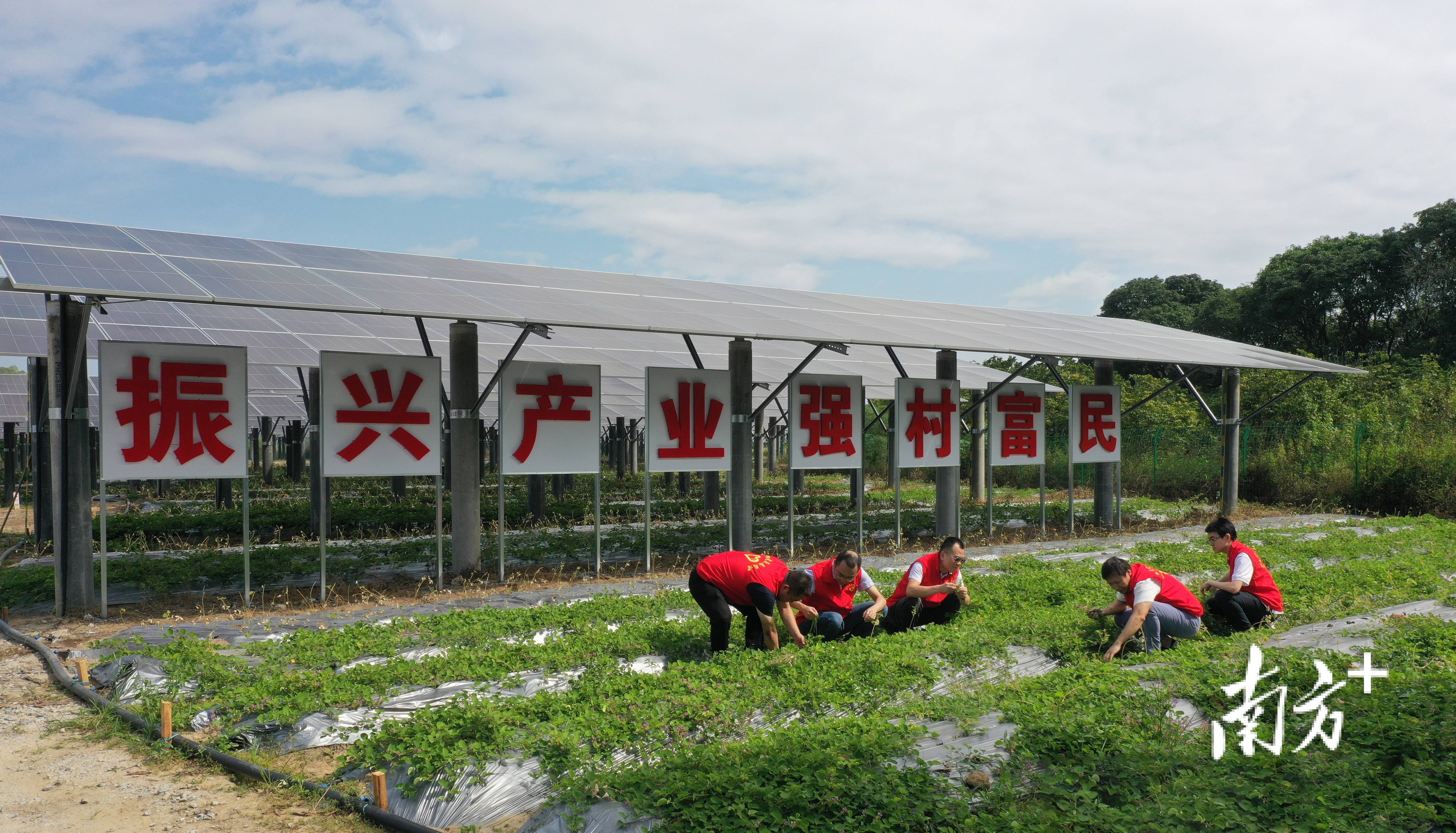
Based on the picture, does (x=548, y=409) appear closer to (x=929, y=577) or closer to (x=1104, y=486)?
(x=929, y=577)

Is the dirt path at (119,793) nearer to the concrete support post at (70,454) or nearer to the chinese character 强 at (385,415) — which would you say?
the concrete support post at (70,454)

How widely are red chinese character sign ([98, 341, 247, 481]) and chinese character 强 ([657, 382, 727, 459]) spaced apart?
190 inches

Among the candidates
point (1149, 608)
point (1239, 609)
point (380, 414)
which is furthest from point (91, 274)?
point (1239, 609)

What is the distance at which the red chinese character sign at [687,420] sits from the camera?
40.0ft

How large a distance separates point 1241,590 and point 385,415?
28.1ft

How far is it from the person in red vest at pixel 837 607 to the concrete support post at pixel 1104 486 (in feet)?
35.4

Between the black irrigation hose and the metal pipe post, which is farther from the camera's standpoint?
the metal pipe post

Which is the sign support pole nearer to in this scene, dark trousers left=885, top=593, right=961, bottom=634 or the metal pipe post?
the metal pipe post

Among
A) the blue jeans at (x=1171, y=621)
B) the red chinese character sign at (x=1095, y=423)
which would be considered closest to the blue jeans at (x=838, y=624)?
the blue jeans at (x=1171, y=621)

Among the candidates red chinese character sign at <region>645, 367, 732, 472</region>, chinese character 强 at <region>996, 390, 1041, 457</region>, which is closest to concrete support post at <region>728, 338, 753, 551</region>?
red chinese character sign at <region>645, 367, 732, 472</region>

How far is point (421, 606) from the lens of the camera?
10016 millimetres

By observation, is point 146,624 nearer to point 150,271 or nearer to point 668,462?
point 150,271

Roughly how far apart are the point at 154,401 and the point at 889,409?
2302cm

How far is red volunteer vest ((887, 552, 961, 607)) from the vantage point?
817 cm
